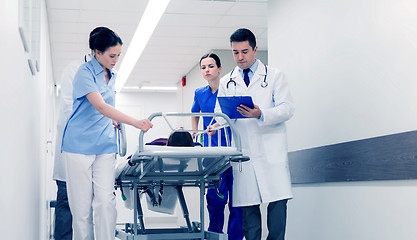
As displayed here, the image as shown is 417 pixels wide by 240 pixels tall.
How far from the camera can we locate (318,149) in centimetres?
349

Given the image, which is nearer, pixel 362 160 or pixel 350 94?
pixel 362 160

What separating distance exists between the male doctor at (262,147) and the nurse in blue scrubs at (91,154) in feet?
2.36

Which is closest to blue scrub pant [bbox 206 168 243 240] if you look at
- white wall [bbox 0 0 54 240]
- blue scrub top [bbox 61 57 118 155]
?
blue scrub top [bbox 61 57 118 155]

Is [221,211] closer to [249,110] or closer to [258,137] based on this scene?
[258,137]

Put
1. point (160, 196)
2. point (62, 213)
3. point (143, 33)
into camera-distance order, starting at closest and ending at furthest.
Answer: point (160, 196) → point (62, 213) → point (143, 33)

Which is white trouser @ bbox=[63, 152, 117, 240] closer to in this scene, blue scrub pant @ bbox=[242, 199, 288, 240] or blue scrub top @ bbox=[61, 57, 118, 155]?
blue scrub top @ bbox=[61, 57, 118, 155]

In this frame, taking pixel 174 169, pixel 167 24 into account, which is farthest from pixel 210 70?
pixel 167 24

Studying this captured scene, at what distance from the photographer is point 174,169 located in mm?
2920

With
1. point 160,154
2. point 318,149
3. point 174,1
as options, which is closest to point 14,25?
point 160,154

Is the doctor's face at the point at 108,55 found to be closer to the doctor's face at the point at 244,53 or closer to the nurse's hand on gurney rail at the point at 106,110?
the nurse's hand on gurney rail at the point at 106,110

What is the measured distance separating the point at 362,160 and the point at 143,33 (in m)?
4.07

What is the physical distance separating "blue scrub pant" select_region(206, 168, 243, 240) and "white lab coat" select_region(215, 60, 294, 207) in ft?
1.30

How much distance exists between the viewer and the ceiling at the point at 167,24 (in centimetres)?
527

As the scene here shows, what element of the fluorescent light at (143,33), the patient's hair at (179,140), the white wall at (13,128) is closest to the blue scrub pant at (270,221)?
the patient's hair at (179,140)
